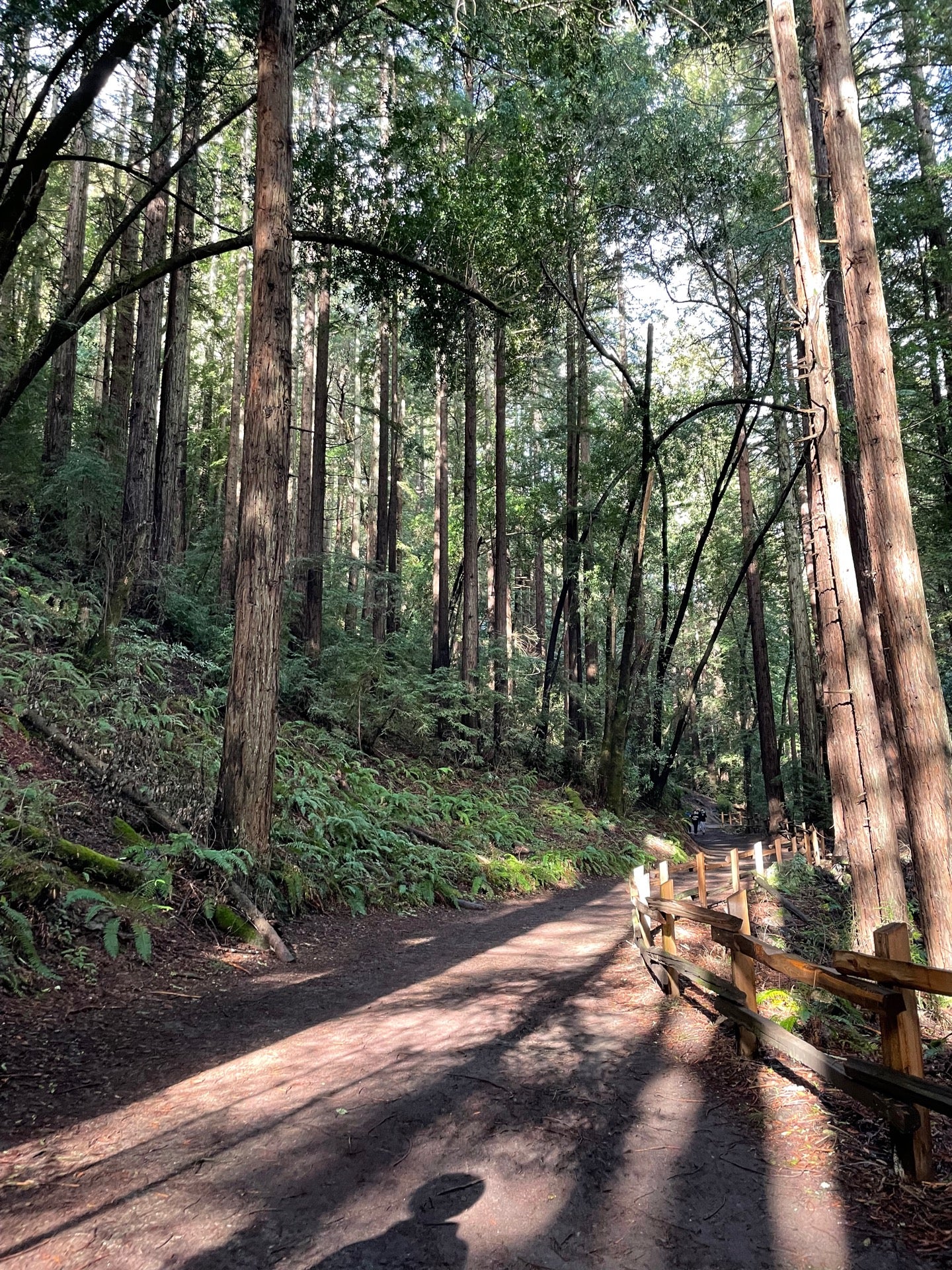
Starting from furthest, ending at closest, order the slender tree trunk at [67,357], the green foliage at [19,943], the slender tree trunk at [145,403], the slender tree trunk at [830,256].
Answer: the slender tree trunk at [830,256] → the slender tree trunk at [67,357] → the slender tree trunk at [145,403] → the green foliage at [19,943]

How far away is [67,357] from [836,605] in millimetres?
16521

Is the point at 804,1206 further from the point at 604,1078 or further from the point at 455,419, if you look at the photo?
the point at 455,419

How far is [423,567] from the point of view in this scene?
3841 cm

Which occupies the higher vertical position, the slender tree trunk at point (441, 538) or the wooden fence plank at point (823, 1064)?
the slender tree trunk at point (441, 538)

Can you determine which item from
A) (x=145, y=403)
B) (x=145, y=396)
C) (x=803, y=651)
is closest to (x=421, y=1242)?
(x=145, y=403)

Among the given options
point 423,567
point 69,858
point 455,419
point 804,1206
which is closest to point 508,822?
point 69,858

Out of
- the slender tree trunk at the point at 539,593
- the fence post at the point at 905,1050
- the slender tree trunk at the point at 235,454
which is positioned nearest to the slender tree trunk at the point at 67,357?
the slender tree trunk at the point at 235,454

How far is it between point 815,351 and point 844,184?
181cm

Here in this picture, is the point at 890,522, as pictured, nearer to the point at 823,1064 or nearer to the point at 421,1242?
the point at 823,1064

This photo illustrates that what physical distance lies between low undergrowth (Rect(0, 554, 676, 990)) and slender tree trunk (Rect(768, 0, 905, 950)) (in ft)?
18.7

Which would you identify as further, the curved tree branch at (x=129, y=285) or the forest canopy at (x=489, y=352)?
the curved tree branch at (x=129, y=285)

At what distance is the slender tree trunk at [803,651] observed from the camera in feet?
75.2

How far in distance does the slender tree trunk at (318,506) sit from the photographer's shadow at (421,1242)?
13866 millimetres

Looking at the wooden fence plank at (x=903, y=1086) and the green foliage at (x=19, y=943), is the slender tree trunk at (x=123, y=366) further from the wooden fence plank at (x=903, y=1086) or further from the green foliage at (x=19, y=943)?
the wooden fence plank at (x=903, y=1086)
